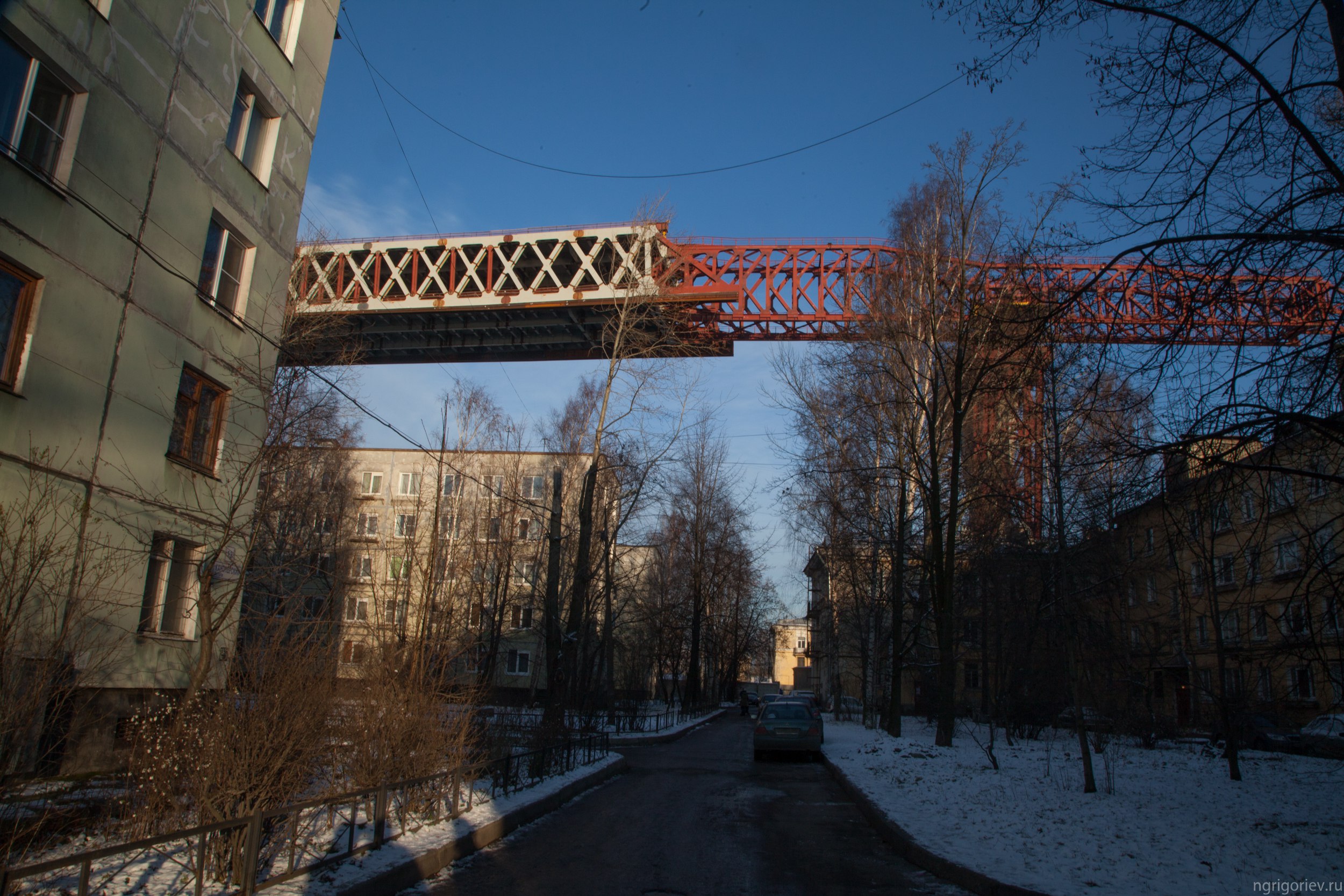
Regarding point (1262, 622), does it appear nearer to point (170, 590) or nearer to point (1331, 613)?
point (1331, 613)

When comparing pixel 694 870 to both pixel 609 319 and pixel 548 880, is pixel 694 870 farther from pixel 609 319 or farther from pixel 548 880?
pixel 609 319

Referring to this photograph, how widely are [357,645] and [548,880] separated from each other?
17.1 ft

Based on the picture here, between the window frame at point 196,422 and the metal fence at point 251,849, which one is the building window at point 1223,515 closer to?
the metal fence at point 251,849

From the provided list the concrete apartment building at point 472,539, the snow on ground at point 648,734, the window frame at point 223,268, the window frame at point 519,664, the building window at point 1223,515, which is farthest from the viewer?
the window frame at point 519,664

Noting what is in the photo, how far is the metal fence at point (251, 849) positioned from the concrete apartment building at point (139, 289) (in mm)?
3324

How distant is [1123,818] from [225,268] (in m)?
16.4

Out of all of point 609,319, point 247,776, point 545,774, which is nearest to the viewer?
point 247,776

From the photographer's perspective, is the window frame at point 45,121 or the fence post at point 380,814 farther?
the window frame at point 45,121

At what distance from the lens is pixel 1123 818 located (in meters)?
9.55

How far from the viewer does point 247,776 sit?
6434mm

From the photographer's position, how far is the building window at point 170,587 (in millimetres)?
13320

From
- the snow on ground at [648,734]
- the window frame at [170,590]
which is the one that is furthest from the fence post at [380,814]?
the snow on ground at [648,734]

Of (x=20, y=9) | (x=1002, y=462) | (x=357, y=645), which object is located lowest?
(x=357, y=645)

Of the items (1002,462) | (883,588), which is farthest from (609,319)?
(883,588)
